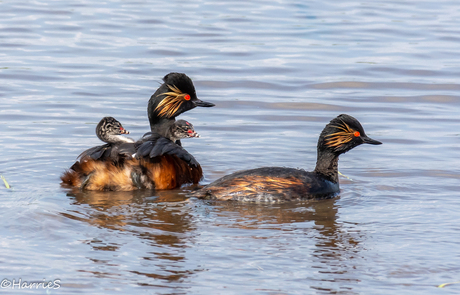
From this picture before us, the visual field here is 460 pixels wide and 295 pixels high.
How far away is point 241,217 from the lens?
22.3 ft

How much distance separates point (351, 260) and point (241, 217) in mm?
1373

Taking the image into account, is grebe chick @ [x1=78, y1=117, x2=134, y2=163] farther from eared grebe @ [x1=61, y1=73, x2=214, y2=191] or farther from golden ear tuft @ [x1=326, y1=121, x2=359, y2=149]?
golden ear tuft @ [x1=326, y1=121, x2=359, y2=149]

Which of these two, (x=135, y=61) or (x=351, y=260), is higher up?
(x=135, y=61)

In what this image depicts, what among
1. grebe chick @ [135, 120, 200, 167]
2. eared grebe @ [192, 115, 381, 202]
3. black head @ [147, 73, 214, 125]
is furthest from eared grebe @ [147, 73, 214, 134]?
eared grebe @ [192, 115, 381, 202]

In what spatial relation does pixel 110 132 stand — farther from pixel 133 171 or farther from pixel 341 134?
pixel 341 134

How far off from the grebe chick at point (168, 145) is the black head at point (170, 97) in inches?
9.9

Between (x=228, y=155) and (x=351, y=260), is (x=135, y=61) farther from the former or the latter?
(x=351, y=260)

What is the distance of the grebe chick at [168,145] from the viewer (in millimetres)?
7609

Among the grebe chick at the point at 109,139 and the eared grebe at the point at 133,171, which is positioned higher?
the grebe chick at the point at 109,139

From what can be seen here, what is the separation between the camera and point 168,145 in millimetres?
7887

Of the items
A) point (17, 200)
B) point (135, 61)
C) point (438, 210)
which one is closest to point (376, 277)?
point (438, 210)

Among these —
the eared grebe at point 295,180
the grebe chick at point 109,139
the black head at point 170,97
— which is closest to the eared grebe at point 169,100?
the black head at point 170,97

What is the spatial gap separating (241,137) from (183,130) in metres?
1.76

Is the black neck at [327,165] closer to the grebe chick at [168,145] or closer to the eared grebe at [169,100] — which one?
the grebe chick at [168,145]
